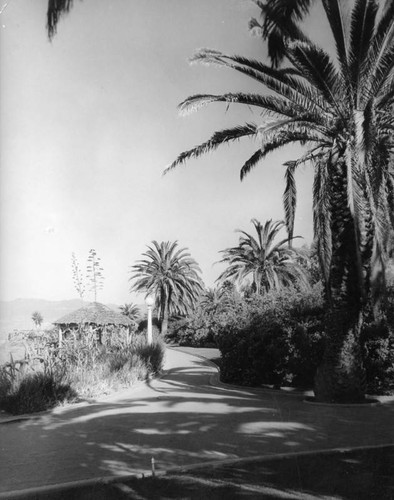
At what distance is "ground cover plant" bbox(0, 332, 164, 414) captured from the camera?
958 cm

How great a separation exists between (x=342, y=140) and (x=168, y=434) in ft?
22.7

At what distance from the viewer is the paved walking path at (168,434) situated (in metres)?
5.39

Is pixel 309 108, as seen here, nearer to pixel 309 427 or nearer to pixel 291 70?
pixel 291 70

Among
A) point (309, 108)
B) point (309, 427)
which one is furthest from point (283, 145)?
point (309, 427)

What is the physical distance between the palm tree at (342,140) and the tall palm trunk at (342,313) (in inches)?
0.8

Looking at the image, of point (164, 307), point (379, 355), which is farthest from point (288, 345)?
point (164, 307)

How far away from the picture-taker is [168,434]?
22.7 feet

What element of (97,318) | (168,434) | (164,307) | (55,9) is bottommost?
(168,434)

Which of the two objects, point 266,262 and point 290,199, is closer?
point 290,199

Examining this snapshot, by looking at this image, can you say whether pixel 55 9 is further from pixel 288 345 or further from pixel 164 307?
pixel 164 307

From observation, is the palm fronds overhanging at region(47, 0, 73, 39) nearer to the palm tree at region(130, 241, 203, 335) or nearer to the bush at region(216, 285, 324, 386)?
the bush at region(216, 285, 324, 386)

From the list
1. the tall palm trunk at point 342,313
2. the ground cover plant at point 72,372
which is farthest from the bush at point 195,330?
the tall palm trunk at point 342,313

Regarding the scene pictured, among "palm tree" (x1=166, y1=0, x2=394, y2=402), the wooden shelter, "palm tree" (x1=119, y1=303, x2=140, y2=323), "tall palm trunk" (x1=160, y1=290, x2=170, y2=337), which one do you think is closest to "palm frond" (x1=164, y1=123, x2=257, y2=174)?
"palm tree" (x1=166, y1=0, x2=394, y2=402)

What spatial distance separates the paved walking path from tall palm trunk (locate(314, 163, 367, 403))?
0.67 m
